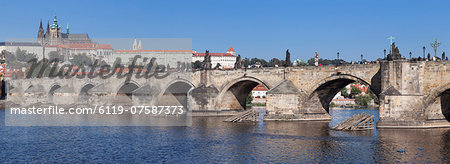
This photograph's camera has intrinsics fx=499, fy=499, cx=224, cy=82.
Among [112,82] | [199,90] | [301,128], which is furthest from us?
[112,82]

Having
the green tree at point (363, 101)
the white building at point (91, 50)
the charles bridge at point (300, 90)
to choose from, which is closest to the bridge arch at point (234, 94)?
the charles bridge at point (300, 90)

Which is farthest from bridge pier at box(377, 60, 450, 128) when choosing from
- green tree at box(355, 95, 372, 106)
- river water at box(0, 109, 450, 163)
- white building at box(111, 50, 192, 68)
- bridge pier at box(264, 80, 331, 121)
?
white building at box(111, 50, 192, 68)

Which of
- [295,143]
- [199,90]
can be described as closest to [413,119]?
[295,143]

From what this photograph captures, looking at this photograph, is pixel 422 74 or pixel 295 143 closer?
pixel 295 143

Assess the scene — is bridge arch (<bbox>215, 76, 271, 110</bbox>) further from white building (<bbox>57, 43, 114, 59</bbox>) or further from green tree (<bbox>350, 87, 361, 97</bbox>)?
white building (<bbox>57, 43, 114, 59</bbox>)

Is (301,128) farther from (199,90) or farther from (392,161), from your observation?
(199,90)

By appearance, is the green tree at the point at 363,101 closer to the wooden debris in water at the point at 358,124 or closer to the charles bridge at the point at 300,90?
the charles bridge at the point at 300,90

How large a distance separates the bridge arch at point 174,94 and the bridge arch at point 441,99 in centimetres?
4020

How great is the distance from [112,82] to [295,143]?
5213 cm

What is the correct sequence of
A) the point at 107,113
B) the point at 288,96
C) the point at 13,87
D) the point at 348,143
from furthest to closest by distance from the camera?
the point at 13,87 → the point at 107,113 → the point at 288,96 → the point at 348,143

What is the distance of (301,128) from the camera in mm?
47156

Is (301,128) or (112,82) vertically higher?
(112,82)

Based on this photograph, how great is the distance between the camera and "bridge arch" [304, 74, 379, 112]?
50062mm

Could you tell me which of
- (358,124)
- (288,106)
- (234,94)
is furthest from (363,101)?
(358,124)
